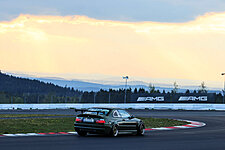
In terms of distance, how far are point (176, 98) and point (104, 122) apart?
41.1m

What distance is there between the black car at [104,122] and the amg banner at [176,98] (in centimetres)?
3851

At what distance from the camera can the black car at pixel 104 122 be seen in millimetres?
16734

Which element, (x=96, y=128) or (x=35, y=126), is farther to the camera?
(x=35, y=126)

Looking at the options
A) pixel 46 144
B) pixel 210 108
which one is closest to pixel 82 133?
pixel 46 144

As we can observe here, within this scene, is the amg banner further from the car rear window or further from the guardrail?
the car rear window

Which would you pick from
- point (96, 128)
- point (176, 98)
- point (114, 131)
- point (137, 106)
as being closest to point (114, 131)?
point (114, 131)

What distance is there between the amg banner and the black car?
38.5 meters

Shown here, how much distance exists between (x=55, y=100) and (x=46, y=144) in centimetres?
4681

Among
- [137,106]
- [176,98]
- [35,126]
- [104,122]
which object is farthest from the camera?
[176,98]

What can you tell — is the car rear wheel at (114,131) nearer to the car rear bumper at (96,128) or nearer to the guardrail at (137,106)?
the car rear bumper at (96,128)

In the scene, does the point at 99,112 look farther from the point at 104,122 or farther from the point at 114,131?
the point at 114,131

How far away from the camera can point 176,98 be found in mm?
56906

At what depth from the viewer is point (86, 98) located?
61.1 m

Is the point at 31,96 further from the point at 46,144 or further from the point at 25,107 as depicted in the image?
the point at 46,144
